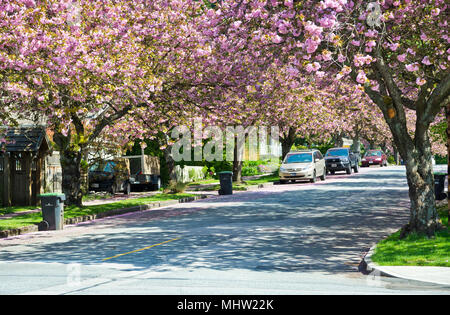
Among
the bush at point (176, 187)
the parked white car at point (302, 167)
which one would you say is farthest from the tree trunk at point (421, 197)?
the parked white car at point (302, 167)

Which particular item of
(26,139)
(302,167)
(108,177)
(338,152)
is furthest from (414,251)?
(338,152)

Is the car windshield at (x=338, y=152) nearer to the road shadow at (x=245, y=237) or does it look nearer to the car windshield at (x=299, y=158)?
the car windshield at (x=299, y=158)

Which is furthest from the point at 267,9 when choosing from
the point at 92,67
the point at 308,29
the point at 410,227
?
the point at 410,227

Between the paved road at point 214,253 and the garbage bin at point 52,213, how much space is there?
1.71ft

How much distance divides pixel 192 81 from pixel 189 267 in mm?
12160

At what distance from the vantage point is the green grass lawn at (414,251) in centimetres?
923

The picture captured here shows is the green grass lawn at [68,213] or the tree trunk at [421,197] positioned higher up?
the tree trunk at [421,197]

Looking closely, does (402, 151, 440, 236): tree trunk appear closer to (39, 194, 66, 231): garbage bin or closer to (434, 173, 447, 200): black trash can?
(434, 173, 447, 200): black trash can

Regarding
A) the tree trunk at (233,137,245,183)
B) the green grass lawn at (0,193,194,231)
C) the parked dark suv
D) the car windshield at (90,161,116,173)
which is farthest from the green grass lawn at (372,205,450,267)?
the parked dark suv

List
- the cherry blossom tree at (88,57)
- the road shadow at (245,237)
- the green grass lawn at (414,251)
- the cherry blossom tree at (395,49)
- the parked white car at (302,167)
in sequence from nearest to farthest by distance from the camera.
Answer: the green grass lawn at (414,251)
the road shadow at (245,237)
the cherry blossom tree at (395,49)
the cherry blossom tree at (88,57)
the parked white car at (302,167)

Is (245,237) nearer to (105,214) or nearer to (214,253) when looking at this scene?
(214,253)

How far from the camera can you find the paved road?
7.84m

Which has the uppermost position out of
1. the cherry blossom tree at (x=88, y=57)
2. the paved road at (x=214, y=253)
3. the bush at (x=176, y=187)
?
the cherry blossom tree at (x=88, y=57)
